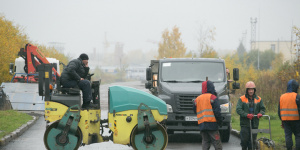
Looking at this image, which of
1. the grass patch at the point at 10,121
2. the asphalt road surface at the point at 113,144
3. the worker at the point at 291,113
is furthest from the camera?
the grass patch at the point at 10,121

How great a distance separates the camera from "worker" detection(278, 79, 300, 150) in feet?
35.0

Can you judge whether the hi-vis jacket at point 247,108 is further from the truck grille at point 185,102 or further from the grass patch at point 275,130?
the truck grille at point 185,102

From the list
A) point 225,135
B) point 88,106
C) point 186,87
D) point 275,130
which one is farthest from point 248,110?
point 275,130

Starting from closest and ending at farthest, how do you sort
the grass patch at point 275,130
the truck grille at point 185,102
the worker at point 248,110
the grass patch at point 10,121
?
the worker at point 248,110, the grass patch at point 275,130, the truck grille at point 185,102, the grass patch at point 10,121

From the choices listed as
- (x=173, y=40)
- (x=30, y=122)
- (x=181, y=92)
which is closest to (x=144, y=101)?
(x=181, y=92)

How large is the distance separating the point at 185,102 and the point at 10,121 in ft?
26.1

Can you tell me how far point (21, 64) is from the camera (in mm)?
36500

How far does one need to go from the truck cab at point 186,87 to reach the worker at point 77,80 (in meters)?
3.62

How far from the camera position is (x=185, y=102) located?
14570 millimetres

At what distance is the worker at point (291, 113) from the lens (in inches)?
420

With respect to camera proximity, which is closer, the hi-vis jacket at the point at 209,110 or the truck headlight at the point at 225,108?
the hi-vis jacket at the point at 209,110

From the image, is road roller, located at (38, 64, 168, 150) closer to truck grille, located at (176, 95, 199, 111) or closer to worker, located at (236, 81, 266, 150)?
worker, located at (236, 81, 266, 150)

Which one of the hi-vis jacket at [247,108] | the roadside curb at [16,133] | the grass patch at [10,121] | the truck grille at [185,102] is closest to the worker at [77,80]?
the hi-vis jacket at [247,108]

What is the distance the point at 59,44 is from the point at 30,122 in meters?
139
